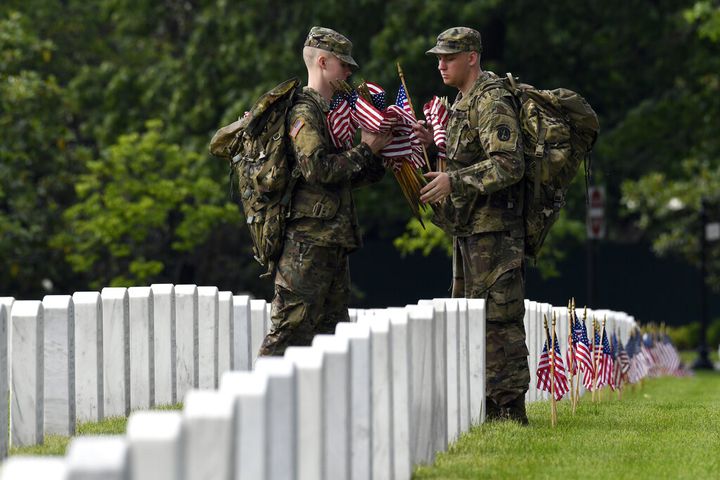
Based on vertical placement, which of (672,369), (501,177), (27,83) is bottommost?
(672,369)

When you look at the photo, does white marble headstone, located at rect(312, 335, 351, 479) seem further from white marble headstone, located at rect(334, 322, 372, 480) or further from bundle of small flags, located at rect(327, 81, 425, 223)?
bundle of small flags, located at rect(327, 81, 425, 223)

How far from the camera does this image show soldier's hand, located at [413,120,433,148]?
34.6 feet

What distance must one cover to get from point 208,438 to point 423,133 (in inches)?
247

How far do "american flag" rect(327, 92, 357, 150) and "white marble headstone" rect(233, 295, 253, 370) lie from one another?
323 centimetres

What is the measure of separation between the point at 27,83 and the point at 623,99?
15376 millimetres

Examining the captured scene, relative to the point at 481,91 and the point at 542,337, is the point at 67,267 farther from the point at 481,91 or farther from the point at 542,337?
the point at 481,91

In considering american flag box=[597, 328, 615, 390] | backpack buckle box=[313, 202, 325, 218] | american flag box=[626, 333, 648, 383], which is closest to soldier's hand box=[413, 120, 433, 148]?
backpack buckle box=[313, 202, 325, 218]

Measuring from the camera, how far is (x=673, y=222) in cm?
4328

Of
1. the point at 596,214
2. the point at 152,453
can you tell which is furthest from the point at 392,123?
the point at 596,214

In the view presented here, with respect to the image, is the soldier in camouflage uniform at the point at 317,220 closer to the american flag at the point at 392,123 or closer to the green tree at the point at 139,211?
the american flag at the point at 392,123

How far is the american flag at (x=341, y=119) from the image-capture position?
1008 centimetres

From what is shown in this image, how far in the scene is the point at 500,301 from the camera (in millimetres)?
10594

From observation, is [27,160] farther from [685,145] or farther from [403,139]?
[403,139]

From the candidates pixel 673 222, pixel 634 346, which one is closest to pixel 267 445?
pixel 634 346
